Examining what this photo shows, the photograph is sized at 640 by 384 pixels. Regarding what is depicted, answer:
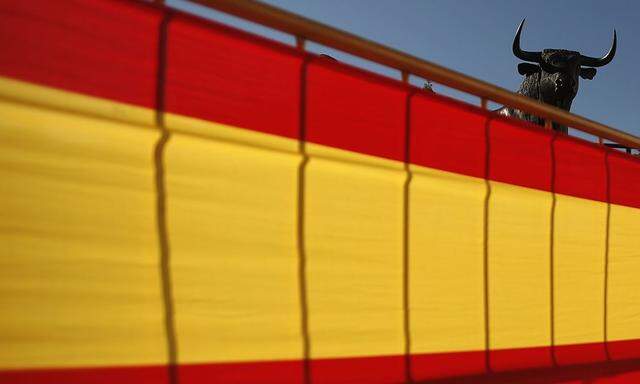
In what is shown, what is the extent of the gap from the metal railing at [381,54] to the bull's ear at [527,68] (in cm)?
543

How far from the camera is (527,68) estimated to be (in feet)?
21.5

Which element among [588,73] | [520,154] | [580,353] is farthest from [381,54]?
[588,73]

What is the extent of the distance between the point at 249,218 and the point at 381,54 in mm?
434

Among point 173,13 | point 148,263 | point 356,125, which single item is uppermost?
point 173,13

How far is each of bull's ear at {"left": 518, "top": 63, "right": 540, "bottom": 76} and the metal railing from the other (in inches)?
214

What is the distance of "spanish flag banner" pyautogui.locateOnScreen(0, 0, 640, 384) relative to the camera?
730 millimetres

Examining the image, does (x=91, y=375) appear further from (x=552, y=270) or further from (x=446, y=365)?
(x=552, y=270)

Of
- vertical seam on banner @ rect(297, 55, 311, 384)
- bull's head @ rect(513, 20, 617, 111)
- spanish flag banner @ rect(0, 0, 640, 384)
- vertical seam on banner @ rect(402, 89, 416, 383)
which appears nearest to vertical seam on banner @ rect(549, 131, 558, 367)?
spanish flag banner @ rect(0, 0, 640, 384)

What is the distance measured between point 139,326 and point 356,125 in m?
0.55

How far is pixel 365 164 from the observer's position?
1.08m

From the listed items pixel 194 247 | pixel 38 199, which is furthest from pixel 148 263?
pixel 38 199

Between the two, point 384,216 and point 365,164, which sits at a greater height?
point 365,164

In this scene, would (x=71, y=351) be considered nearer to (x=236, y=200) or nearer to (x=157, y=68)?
(x=236, y=200)

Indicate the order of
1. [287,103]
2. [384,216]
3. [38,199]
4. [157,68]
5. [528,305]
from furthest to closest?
[528,305], [384,216], [287,103], [157,68], [38,199]
